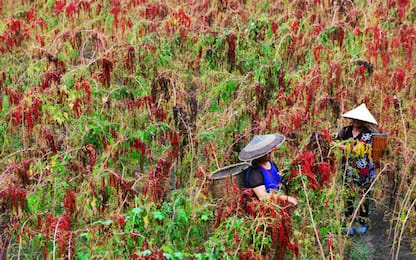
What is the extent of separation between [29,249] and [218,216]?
1.40 metres

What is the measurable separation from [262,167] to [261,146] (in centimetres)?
14

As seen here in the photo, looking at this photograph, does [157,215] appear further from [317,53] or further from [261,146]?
[317,53]

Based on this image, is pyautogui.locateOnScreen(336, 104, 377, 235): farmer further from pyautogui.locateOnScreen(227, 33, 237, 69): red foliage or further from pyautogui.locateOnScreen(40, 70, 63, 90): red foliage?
pyautogui.locateOnScreen(40, 70, 63, 90): red foliage

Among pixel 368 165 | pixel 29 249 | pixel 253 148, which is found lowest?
pixel 29 249

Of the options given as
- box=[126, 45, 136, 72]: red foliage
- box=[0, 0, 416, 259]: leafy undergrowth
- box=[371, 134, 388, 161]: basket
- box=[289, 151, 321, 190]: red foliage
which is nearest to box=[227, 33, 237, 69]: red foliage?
box=[0, 0, 416, 259]: leafy undergrowth

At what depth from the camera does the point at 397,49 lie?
5777 mm

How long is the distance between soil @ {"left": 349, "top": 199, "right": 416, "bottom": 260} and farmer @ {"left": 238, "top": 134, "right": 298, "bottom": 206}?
79 cm

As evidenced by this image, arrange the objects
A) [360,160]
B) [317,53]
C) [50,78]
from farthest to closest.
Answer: [317,53], [50,78], [360,160]

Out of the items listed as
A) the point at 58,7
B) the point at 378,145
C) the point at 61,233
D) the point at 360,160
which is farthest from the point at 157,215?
the point at 58,7

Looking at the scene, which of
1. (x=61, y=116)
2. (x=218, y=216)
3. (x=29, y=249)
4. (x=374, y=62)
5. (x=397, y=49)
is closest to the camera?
(x=218, y=216)

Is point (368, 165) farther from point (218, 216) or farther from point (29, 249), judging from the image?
point (29, 249)

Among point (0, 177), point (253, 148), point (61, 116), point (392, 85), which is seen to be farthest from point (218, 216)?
point (392, 85)

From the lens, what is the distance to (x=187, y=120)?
4.02 m

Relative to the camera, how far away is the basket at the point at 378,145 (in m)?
4.10
